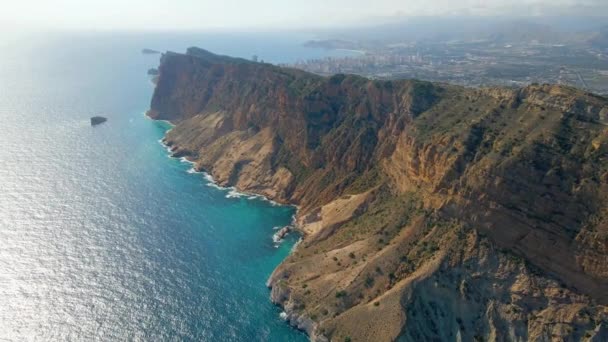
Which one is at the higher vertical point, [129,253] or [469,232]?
[469,232]

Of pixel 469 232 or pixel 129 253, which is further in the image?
pixel 129 253

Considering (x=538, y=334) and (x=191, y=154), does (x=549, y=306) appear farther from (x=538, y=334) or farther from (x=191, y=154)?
(x=191, y=154)

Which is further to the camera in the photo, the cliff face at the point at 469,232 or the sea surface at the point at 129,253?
the sea surface at the point at 129,253

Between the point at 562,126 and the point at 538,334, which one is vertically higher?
the point at 562,126

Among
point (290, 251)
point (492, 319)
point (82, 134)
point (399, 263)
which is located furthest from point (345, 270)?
point (82, 134)

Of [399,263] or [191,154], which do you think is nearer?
[399,263]

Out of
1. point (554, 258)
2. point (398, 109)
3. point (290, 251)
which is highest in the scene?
point (398, 109)

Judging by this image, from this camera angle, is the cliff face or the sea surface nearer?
the cliff face

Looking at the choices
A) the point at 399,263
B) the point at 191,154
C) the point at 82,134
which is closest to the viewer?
the point at 399,263
